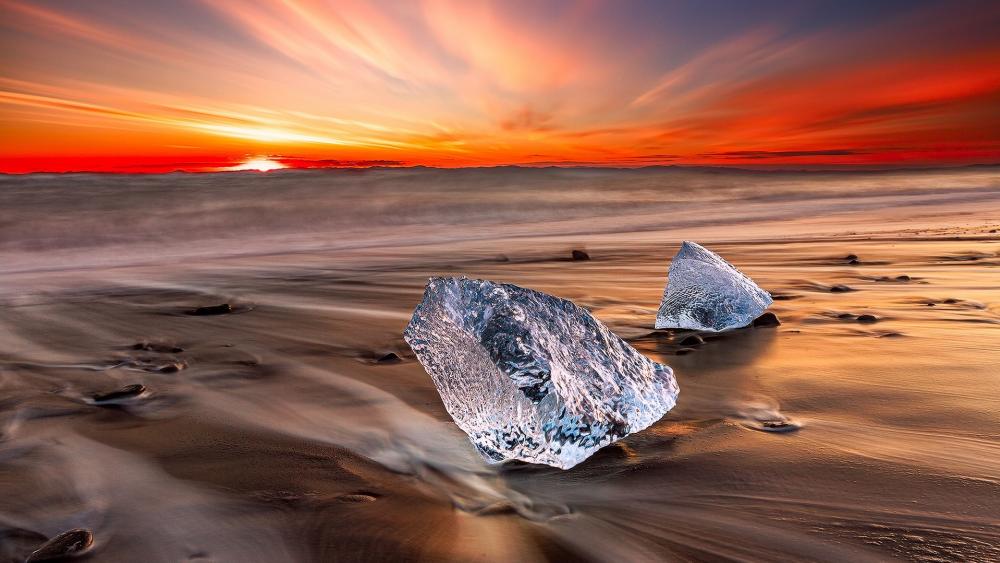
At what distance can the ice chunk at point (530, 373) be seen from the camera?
1634mm

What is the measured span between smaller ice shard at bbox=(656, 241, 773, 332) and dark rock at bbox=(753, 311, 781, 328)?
39 millimetres

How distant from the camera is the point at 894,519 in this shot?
1.43m

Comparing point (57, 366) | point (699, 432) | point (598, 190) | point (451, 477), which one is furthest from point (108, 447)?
point (598, 190)

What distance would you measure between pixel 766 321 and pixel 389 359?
169 centimetres

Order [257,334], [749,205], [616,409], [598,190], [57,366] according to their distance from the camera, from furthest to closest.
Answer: [598,190] → [749,205] → [257,334] → [57,366] → [616,409]

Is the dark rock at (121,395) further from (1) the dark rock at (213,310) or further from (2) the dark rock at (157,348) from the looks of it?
(1) the dark rock at (213,310)

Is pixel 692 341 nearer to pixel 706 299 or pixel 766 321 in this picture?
pixel 706 299

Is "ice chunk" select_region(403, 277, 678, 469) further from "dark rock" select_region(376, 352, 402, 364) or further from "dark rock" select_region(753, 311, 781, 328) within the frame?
"dark rock" select_region(753, 311, 781, 328)

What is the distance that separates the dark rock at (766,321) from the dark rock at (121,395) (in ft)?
8.15

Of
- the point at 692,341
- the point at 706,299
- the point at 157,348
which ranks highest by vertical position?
the point at 706,299

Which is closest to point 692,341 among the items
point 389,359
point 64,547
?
point 389,359

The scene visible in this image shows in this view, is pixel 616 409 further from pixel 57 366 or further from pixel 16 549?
pixel 57 366

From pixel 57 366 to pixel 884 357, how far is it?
10.4ft

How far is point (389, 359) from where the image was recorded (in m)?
2.74
